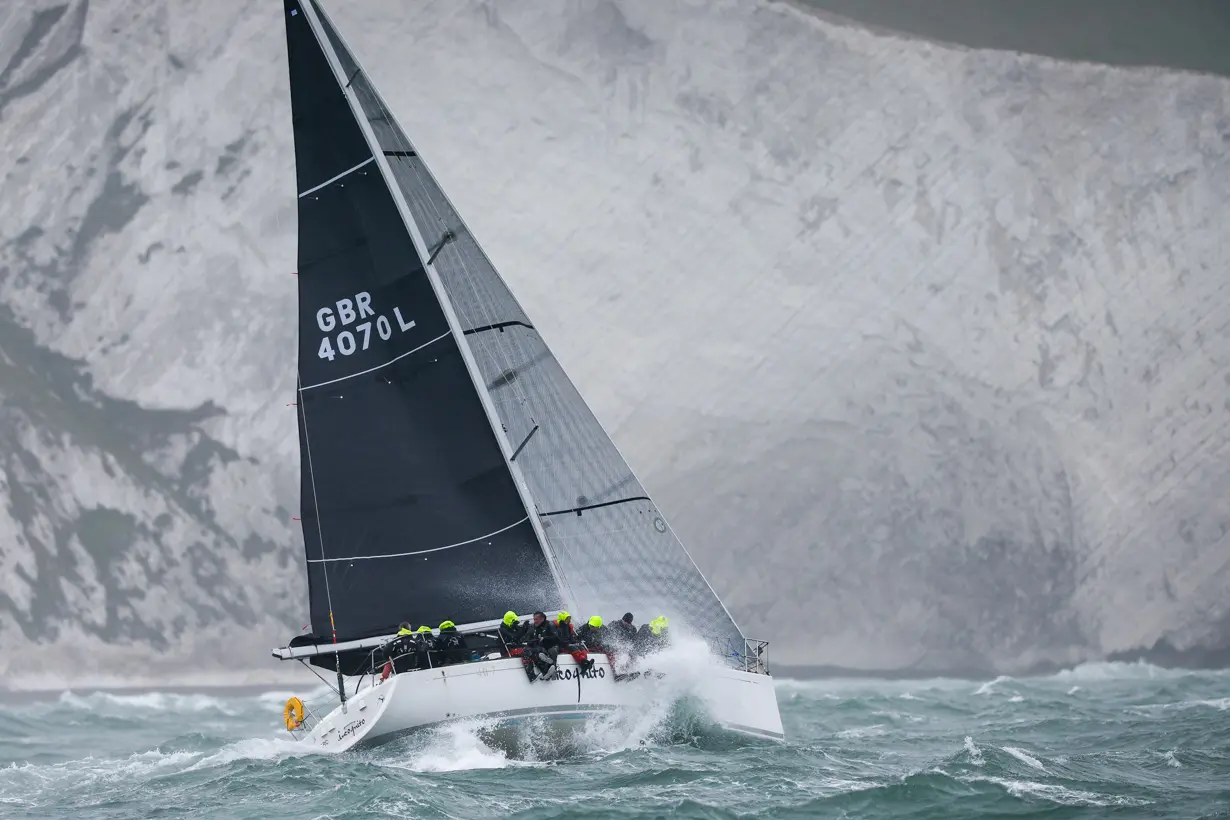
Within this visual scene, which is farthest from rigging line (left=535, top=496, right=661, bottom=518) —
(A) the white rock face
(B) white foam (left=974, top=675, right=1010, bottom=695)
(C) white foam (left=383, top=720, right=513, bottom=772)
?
(A) the white rock face

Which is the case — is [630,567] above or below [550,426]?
below

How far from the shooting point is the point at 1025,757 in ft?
33.2

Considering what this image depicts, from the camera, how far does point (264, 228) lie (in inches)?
926

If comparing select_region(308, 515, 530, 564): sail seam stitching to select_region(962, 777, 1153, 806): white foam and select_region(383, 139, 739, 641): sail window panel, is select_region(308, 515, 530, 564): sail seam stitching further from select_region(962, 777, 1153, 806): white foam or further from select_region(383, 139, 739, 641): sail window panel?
select_region(962, 777, 1153, 806): white foam

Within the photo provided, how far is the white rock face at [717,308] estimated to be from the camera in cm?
2156

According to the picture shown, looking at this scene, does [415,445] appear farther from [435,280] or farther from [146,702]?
[146,702]

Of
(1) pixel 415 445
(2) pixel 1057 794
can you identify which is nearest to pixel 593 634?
(1) pixel 415 445

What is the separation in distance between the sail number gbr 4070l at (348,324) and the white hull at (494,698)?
2713 mm

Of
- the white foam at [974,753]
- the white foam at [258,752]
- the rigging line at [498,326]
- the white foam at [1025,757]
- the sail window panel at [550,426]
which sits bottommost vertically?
the white foam at [1025,757]

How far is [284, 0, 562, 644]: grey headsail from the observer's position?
1139cm

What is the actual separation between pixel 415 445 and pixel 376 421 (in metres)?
0.35

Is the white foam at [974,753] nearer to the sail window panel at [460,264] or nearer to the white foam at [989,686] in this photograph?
the sail window panel at [460,264]

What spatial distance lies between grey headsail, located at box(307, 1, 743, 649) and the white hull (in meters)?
0.89

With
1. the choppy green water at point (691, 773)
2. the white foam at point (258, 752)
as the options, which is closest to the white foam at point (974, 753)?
the choppy green water at point (691, 773)
